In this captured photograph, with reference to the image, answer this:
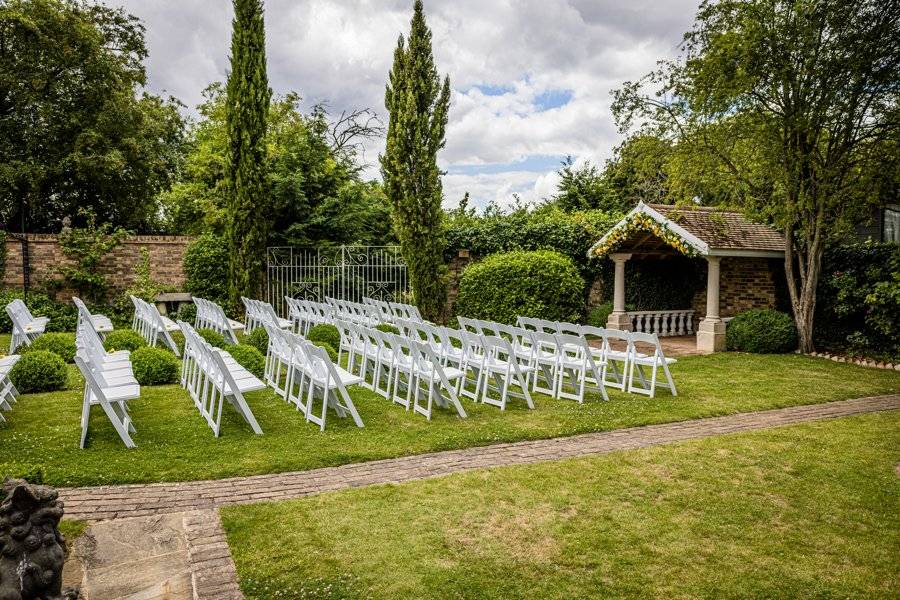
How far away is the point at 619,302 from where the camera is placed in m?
15.4

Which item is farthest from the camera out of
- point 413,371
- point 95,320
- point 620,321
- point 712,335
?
point 620,321

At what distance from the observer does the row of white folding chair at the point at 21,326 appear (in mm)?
9914

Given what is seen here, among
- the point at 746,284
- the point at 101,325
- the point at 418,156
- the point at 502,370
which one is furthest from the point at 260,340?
the point at 746,284

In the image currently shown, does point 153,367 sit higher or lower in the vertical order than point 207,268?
lower

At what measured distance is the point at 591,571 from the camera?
359 cm

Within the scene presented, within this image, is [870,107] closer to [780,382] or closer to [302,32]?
[780,382]

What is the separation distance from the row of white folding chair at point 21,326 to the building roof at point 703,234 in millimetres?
11576

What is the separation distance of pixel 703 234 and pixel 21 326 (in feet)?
42.1

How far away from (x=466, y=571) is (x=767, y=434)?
4.31 meters

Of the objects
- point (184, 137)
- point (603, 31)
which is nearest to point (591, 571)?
point (603, 31)

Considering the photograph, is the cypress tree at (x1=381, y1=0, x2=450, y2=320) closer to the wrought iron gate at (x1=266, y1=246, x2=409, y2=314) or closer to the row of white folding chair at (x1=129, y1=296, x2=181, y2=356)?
the wrought iron gate at (x1=266, y1=246, x2=409, y2=314)

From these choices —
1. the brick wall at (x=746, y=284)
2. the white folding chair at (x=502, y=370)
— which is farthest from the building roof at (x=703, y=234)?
the white folding chair at (x=502, y=370)

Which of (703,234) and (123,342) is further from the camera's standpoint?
(703,234)

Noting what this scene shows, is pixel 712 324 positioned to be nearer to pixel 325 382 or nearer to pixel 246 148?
pixel 325 382
